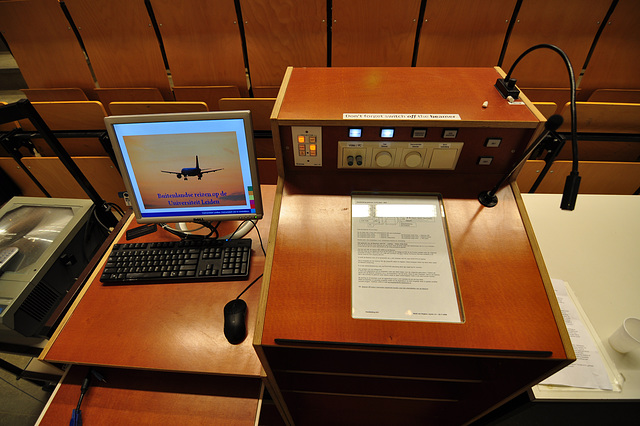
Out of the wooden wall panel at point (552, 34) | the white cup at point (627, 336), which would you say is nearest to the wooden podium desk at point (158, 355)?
the white cup at point (627, 336)

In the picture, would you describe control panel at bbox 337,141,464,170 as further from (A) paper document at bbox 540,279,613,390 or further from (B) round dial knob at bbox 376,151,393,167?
(A) paper document at bbox 540,279,613,390

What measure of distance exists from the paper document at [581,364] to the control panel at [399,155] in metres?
0.60

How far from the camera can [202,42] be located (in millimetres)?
2105

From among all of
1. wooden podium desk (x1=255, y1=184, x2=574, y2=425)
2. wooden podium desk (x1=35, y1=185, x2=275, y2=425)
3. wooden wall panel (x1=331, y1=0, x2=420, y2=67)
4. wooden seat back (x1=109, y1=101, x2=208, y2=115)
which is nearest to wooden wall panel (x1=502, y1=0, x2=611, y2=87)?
wooden wall panel (x1=331, y1=0, x2=420, y2=67)

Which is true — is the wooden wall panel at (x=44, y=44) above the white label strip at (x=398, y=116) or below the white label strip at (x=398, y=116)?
above

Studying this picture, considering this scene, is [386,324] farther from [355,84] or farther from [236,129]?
[355,84]

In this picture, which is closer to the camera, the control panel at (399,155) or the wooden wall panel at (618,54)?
the control panel at (399,155)

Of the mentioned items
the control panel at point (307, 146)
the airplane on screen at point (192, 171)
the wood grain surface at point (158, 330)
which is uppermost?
the control panel at point (307, 146)

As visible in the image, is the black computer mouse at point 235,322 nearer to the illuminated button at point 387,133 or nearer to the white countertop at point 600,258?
the illuminated button at point 387,133

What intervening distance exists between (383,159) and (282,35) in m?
1.65

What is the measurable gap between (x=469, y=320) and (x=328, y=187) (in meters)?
0.54

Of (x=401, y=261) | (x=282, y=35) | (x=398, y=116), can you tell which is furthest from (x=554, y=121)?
(x=282, y=35)

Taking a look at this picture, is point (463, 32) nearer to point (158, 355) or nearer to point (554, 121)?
point (554, 121)

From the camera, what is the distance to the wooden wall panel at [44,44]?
6.57 ft
